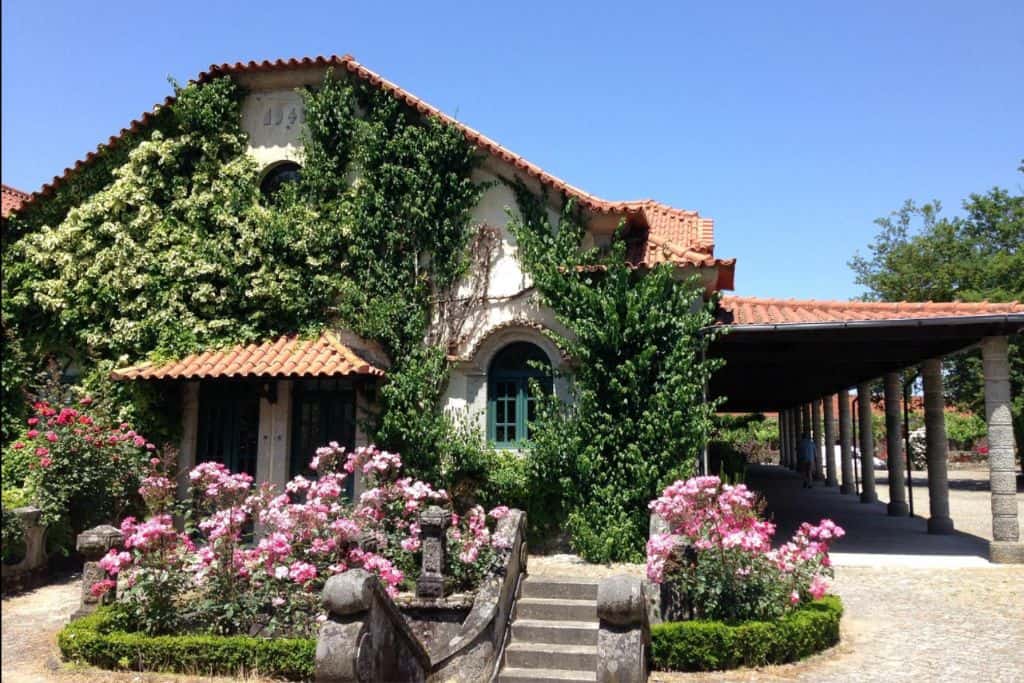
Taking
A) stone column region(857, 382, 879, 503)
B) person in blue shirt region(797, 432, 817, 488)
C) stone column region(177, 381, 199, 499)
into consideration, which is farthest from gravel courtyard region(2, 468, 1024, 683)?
person in blue shirt region(797, 432, 817, 488)

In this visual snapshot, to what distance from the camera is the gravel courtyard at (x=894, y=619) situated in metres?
7.62

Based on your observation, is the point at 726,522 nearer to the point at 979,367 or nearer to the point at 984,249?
the point at 979,367

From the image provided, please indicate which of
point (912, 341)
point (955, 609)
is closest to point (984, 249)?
point (912, 341)

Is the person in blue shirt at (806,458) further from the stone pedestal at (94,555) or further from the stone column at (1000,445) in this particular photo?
the stone pedestal at (94,555)

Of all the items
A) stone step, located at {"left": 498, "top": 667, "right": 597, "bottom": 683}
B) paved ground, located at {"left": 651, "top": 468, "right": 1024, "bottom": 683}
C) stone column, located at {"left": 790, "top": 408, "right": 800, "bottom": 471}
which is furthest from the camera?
stone column, located at {"left": 790, "top": 408, "right": 800, "bottom": 471}

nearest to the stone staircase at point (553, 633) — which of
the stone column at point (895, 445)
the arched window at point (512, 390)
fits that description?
the arched window at point (512, 390)

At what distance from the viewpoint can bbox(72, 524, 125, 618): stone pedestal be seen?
891 centimetres

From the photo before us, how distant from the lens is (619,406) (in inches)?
464

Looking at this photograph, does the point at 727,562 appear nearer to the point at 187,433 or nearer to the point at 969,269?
the point at 187,433

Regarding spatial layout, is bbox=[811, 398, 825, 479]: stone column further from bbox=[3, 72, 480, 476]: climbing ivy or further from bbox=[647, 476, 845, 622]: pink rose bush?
bbox=[647, 476, 845, 622]: pink rose bush

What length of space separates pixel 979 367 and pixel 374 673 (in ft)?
96.5

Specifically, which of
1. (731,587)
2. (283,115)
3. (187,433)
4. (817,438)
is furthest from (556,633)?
(817,438)

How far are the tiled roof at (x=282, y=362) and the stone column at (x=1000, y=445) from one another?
9672 mm

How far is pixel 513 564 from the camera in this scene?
912cm
